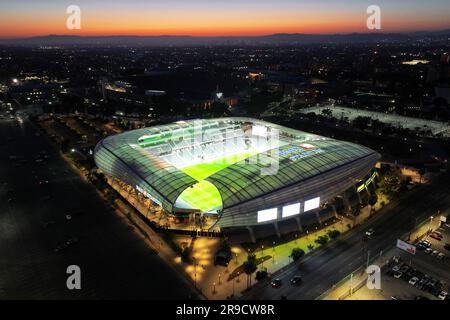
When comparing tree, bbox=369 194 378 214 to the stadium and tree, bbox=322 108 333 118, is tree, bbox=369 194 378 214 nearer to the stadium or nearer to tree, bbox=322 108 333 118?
the stadium

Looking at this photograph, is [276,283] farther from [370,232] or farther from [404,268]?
[370,232]

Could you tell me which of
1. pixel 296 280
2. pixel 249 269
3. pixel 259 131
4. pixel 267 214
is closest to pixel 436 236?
pixel 296 280

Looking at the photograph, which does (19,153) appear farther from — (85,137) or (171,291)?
(171,291)

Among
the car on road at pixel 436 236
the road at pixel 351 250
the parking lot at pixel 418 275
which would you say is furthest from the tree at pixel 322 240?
the car on road at pixel 436 236

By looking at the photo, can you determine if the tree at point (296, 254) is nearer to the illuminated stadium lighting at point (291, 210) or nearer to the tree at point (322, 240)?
the tree at point (322, 240)

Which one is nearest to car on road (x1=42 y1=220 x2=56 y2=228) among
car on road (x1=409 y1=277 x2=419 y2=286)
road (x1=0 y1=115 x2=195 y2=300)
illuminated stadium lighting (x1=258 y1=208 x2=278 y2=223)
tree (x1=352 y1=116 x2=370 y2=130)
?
road (x1=0 y1=115 x2=195 y2=300)

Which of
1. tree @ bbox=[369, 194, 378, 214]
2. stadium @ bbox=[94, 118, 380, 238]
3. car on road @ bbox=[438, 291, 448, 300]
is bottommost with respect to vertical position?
car on road @ bbox=[438, 291, 448, 300]

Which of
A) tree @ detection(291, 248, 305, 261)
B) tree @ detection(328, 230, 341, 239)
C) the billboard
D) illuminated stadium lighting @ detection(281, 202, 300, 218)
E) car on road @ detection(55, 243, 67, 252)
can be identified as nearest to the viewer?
tree @ detection(291, 248, 305, 261)
